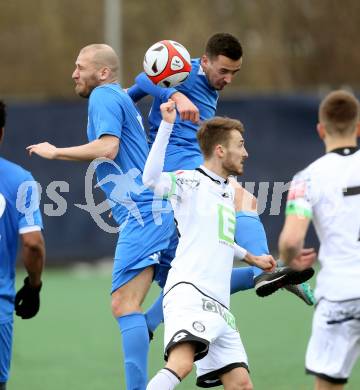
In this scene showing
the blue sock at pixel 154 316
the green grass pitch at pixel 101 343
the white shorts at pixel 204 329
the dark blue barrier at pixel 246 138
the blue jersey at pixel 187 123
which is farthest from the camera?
the dark blue barrier at pixel 246 138

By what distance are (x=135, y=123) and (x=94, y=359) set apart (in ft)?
9.76

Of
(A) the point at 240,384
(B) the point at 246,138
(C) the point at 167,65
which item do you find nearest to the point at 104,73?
(C) the point at 167,65

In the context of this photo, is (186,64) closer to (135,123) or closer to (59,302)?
(135,123)

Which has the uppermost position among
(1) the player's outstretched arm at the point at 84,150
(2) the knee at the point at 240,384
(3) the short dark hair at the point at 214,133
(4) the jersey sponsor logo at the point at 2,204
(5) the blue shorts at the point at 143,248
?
(3) the short dark hair at the point at 214,133

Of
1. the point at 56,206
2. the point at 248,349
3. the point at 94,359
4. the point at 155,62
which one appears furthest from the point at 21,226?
the point at 56,206

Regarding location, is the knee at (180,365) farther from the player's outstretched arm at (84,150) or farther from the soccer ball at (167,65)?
the soccer ball at (167,65)

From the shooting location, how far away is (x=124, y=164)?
22.5 ft

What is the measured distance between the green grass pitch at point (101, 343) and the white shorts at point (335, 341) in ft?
7.67

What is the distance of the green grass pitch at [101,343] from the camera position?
26.6ft

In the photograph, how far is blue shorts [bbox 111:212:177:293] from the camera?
6.68 m

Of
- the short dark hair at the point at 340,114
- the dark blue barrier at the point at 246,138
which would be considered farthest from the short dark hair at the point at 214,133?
the dark blue barrier at the point at 246,138

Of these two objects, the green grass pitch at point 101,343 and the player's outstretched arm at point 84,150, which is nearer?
the player's outstretched arm at point 84,150

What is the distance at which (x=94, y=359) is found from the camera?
9211 millimetres

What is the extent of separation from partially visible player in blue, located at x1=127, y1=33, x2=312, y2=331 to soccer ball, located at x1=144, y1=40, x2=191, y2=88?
0.22 ft
